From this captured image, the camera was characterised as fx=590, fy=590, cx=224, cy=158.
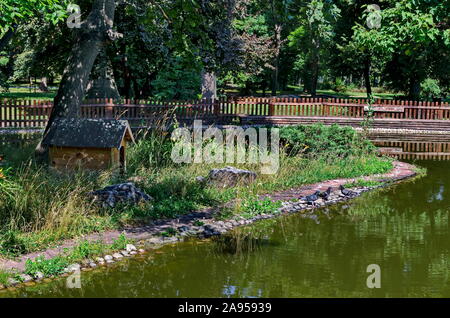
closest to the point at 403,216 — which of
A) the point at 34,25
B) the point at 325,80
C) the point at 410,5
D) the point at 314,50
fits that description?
the point at 410,5

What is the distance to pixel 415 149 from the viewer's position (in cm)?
2214

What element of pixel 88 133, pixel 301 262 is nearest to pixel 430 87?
pixel 88 133

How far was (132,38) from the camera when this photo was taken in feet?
65.6

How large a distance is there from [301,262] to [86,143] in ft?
18.7

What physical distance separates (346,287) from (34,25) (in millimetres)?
18356

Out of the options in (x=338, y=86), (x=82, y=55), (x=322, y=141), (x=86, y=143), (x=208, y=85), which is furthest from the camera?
(x=338, y=86)

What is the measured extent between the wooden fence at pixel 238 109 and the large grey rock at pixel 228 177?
35.7ft

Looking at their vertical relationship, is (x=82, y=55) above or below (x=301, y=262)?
above

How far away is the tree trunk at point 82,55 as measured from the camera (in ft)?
45.3

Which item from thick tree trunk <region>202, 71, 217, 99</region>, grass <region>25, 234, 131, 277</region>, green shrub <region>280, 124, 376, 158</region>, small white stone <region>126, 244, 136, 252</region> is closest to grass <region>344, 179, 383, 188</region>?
green shrub <region>280, 124, 376, 158</region>

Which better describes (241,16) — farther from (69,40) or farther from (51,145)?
(51,145)

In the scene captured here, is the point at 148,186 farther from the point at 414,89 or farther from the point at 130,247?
the point at 414,89

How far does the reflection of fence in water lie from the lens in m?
20.4

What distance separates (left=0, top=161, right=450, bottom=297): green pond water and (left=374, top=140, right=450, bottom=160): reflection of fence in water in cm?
830
